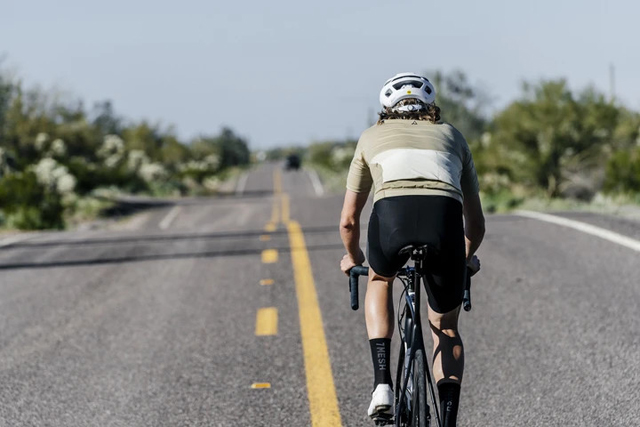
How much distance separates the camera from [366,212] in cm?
1880

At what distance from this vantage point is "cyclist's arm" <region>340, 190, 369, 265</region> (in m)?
3.30

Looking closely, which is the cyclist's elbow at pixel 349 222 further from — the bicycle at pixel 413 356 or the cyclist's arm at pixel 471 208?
the cyclist's arm at pixel 471 208

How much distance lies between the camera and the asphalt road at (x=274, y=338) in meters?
4.17

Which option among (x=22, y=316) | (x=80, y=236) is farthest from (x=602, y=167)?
(x=22, y=316)

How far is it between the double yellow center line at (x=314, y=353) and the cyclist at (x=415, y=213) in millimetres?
900

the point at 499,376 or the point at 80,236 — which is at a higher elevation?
the point at 499,376

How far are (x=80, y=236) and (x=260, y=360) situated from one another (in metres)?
8.40

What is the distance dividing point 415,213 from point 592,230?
755 centimetres

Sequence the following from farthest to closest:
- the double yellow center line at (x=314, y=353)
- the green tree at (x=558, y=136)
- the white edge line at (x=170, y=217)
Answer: the green tree at (x=558, y=136) → the white edge line at (x=170, y=217) → the double yellow center line at (x=314, y=353)

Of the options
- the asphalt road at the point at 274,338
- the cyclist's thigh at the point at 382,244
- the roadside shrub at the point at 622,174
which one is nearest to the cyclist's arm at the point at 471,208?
the cyclist's thigh at the point at 382,244

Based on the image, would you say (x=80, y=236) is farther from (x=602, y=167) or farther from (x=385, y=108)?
(x=602, y=167)

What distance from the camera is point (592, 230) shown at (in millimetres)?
9836

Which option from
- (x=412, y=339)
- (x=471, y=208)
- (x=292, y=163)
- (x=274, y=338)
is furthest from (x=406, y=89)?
(x=292, y=163)

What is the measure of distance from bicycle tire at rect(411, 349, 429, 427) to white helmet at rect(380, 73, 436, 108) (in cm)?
110
